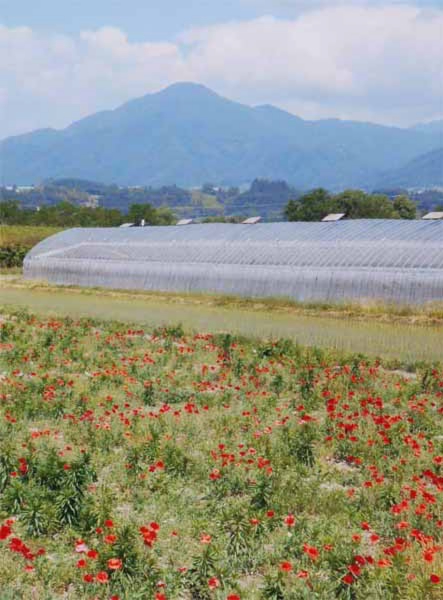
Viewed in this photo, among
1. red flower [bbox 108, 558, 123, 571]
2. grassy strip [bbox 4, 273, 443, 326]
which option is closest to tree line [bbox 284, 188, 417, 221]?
grassy strip [bbox 4, 273, 443, 326]

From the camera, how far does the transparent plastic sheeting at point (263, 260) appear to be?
2983 centimetres

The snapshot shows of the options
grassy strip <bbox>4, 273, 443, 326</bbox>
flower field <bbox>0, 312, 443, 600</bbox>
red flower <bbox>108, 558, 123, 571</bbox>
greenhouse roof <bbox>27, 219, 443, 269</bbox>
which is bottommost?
grassy strip <bbox>4, 273, 443, 326</bbox>

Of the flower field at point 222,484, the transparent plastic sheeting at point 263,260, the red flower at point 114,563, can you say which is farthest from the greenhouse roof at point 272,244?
the red flower at point 114,563

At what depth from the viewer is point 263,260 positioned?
35.0 metres

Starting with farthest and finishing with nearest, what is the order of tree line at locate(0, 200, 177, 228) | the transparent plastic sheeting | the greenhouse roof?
tree line at locate(0, 200, 177, 228) < the greenhouse roof < the transparent plastic sheeting

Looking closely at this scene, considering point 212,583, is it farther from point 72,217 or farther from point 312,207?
point 72,217

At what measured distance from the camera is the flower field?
6.75m

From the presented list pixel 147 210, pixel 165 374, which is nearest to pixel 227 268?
pixel 165 374

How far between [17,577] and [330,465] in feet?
14.2

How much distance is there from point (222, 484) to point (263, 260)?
1033 inches

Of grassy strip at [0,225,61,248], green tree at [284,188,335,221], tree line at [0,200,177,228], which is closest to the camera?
grassy strip at [0,225,61,248]

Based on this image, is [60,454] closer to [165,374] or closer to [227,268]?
[165,374]

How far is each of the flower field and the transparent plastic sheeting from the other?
1390 centimetres

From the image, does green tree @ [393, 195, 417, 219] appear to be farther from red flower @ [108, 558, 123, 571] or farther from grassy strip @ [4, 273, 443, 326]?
red flower @ [108, 558, 123, 571]
